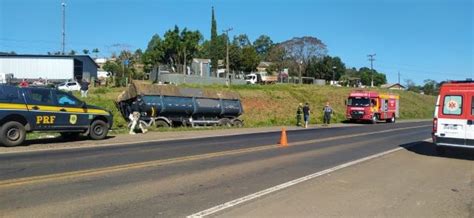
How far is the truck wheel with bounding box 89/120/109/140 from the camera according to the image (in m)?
20.2

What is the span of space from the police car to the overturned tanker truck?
7958 millimetres

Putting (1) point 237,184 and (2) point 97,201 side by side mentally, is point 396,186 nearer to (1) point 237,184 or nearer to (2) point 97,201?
(1) point 237,184

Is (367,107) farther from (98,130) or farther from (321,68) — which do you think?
(321,68)

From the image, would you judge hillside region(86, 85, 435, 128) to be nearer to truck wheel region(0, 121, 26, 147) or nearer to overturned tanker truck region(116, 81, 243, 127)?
overturned tanker truck region(116, 81, 243, 127)

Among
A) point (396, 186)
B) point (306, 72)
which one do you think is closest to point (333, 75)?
point (306, 72)

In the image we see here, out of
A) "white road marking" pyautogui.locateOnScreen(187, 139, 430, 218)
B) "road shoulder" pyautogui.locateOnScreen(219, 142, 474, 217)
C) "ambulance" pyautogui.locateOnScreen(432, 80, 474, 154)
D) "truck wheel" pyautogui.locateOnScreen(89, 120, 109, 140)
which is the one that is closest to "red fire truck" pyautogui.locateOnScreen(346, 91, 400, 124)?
"ambulance" pyautogui.locateOnScreen(432, 80, 474, 154)

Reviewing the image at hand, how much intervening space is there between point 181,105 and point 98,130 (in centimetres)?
1119

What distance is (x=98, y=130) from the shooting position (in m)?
20.4

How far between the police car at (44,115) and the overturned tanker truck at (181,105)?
7.96 m

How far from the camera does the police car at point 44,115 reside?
55.8 ft

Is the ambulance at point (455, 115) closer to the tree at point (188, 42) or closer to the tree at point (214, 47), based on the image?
the tree at point (188, 42)

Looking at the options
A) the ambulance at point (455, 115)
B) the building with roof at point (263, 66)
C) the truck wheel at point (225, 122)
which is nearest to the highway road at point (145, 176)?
the ambulance at point (455, 115)

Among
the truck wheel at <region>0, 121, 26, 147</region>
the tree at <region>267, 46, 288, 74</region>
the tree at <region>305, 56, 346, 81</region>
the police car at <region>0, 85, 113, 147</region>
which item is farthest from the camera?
the tree at <region>267, 46, 288, 74</region>

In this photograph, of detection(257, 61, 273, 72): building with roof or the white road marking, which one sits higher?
detection(257, 61, 273, 72): building with roof
